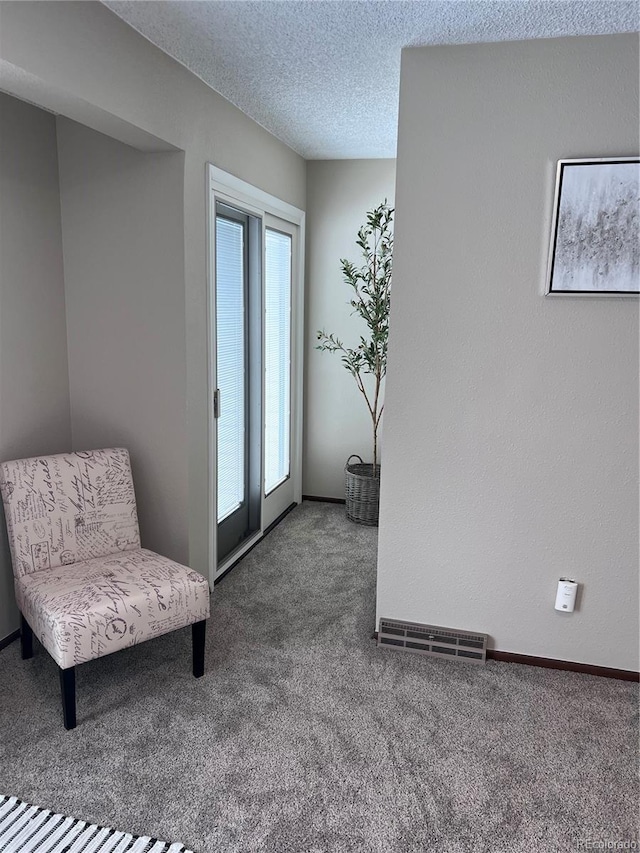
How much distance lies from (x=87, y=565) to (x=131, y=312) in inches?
44.0

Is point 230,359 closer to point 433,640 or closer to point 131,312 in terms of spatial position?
point 131,312

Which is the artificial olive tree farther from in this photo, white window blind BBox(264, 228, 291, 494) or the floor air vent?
the floor air vent

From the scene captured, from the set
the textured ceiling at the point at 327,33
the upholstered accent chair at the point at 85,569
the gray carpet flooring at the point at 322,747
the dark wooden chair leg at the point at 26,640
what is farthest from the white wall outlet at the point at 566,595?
the dark wooden chair leg at the point at 26,640

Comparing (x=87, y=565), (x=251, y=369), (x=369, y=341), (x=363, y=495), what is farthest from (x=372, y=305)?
(x=87, y=565)

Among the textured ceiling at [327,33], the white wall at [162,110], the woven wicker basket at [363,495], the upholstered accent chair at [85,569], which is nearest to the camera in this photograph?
the white wall at [162,110]

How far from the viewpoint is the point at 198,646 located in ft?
8.20

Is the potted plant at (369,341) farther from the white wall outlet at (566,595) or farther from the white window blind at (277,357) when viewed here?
the white wall outlet at (566,595)

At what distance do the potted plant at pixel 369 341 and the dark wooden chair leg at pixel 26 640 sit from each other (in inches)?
85.8

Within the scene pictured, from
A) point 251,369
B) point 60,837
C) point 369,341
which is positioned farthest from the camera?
point 369,341

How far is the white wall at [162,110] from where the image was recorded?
195cm

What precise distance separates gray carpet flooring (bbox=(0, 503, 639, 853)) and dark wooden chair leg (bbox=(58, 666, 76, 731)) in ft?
0.13

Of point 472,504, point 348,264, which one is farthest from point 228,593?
point 348,264

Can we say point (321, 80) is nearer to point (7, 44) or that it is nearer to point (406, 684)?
point (7, 44)

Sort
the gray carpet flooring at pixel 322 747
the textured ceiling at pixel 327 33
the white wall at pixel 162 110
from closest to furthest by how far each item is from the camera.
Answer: the gray carpet flooring at pixel 322 747, the white wall at pixel 162 110, the textured ceiling at pixel 327 33
